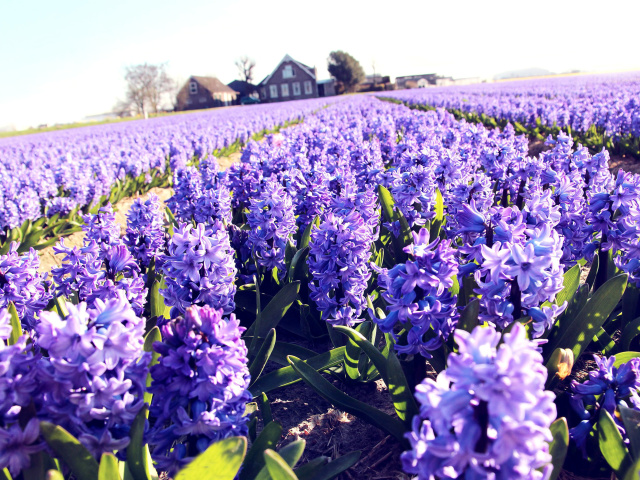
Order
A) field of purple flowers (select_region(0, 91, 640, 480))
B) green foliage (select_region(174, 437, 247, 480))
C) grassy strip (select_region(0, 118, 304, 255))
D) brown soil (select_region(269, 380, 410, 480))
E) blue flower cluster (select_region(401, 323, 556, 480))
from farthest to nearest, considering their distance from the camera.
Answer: grassy strip (select_region(0, 118, 304, 255)) → brown soil (select_region(269, 380, 410, 480)) → green foliage (select_region(174, 437, 247, 480)) → field of purple flowers (select_region(0, 91, 640, 480)) → blue flower cluster (select_region(401, 323, 556, 480))

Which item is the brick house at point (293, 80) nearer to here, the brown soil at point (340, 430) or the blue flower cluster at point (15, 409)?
the brown soil at point (340, 430)

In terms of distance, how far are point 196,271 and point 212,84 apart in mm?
83440

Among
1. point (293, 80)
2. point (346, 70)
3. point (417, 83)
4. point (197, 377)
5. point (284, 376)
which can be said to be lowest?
point (284, 376)

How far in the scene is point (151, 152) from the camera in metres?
11.7

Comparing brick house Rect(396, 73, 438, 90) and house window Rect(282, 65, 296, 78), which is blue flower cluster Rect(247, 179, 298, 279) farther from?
house window Rect(282, 65, 296, 78)

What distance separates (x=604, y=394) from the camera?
5.86 ft

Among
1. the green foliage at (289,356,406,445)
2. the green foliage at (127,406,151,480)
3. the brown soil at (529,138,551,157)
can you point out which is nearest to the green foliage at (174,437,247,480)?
the green foliage at (127,406,151,480)

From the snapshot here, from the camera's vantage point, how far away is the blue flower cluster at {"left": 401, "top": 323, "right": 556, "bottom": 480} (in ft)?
3.15

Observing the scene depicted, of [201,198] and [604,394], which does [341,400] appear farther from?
[201,198]

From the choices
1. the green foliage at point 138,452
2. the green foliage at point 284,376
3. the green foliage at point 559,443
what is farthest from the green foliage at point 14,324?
the green foliage at point 559,443

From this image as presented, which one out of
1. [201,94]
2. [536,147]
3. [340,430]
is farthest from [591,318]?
[201,94]

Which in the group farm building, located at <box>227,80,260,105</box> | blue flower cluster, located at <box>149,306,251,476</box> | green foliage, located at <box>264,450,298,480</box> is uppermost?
farm building, located at <box>227,80,260,105</box>

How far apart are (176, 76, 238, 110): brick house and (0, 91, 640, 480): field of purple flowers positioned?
7913 centimetres

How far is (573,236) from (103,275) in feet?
9.68
